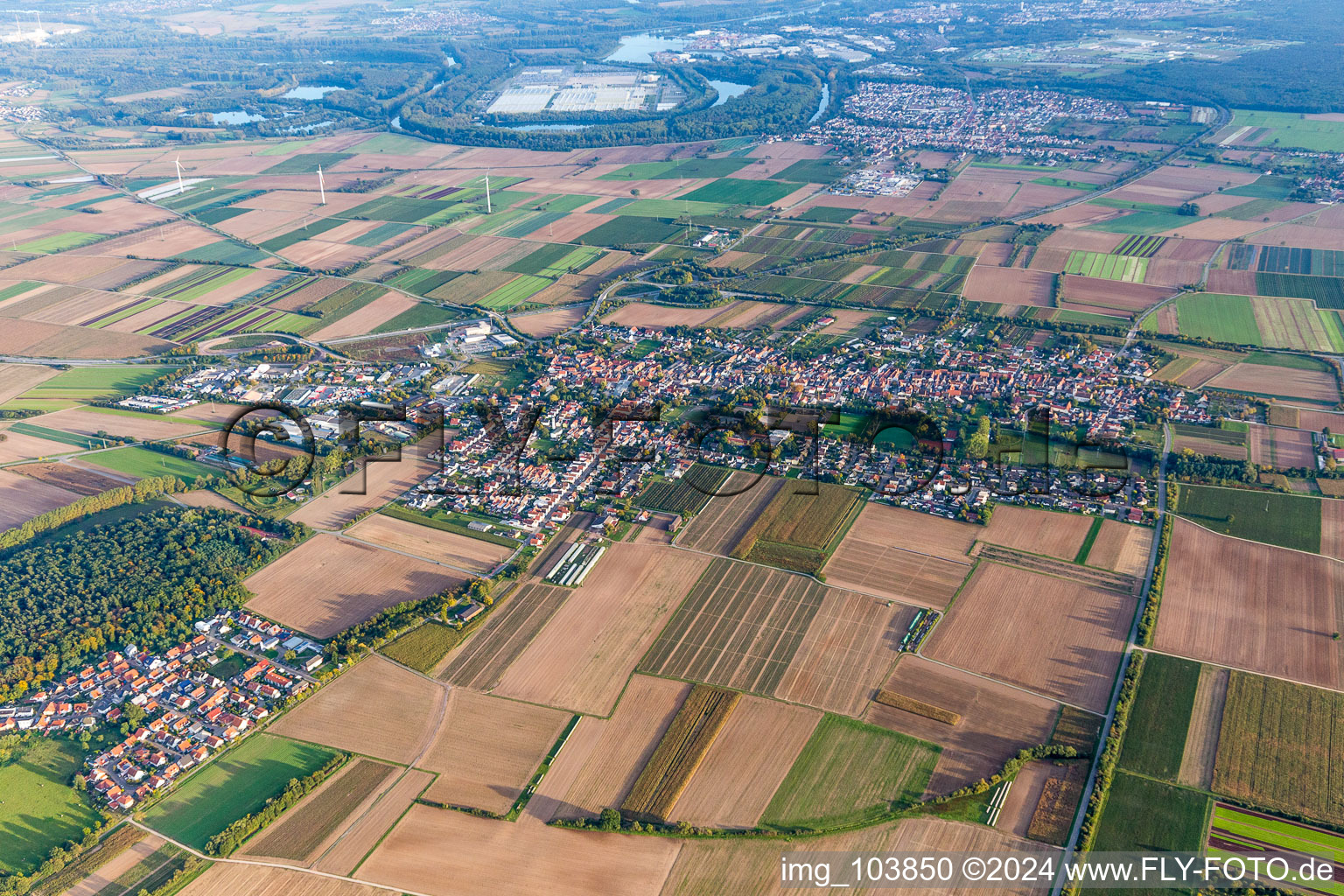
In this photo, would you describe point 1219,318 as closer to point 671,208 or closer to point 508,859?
point 671,208

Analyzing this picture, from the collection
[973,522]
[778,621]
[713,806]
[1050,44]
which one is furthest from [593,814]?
[1050,44]

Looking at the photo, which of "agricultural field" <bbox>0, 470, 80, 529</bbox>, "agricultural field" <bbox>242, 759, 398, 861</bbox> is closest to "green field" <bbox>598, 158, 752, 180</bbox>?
"agricultural field" <bbox>0, 470, 80, 529</bbox>

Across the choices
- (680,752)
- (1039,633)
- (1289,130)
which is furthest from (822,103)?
(680,752)

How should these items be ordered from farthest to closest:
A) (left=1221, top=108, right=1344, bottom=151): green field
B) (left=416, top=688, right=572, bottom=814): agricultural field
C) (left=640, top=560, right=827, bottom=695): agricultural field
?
(left=1221, top=108, right=1344, bottom=151): green field < (left=640, top=560, right=827, bottom=695): agricultural field < (left=416, top=688, right=572, bottom=814): agricultural field

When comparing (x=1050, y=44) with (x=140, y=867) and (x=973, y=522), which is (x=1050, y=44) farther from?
(x=140, y=867)

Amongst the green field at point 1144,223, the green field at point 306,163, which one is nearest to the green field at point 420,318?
the green field at point 306,163

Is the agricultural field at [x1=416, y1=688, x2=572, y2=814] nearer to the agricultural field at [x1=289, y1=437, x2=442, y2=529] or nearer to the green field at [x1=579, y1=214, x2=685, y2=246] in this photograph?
the agricultural field at [x1=289, y1=437, x2=442, y2=529]
